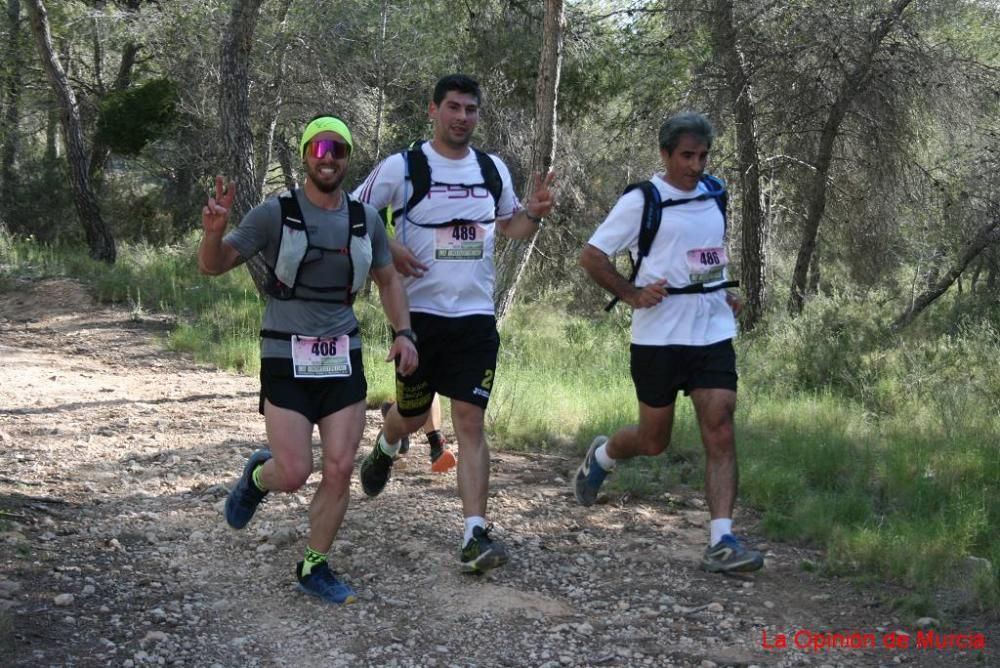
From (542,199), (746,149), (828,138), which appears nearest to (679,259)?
(542,199)

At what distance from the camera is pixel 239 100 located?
36.2 ft

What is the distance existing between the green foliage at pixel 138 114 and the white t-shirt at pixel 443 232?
1734 cm

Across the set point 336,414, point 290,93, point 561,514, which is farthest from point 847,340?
point 290,93

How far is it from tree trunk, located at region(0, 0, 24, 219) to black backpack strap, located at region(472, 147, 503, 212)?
635 inches

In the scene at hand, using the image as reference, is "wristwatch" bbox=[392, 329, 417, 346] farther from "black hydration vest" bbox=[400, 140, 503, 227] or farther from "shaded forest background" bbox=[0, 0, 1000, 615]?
"shaded forest background" bbox=[0, 0, 1000, 615]

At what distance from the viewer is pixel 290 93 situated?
1969 cm

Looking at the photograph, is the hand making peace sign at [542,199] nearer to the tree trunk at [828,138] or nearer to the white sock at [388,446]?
the white sock at [388,446]

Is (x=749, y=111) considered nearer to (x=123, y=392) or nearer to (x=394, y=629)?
(x=123, y=392)

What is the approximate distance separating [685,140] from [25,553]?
11.6ft

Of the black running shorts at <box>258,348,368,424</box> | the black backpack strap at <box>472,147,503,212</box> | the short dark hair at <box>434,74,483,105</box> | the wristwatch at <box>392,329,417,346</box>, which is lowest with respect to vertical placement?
the black running shorts at <box>258,348,368,424</box>

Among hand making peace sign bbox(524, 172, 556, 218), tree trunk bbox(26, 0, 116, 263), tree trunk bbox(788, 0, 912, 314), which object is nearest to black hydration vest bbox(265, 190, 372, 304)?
hand making peace sign bbox(524, 172, 556, 218)

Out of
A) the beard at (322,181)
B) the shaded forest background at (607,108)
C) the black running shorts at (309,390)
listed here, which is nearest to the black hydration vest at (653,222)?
the black running shorts at (309,390)

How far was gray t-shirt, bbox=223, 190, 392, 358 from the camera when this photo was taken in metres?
4.50

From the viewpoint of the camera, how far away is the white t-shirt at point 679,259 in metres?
5.22
